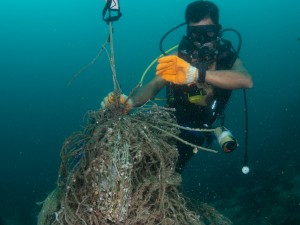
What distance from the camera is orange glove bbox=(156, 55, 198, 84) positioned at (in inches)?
146

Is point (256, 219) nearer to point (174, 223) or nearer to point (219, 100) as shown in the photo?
point (219, 100)

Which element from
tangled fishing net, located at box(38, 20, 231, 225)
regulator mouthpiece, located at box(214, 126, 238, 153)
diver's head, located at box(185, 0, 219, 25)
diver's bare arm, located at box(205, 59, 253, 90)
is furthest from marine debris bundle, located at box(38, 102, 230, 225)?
diver's head, located at box(185, 0, 219, 25)

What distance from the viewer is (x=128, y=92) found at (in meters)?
66.1

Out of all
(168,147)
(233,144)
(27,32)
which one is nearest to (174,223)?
(168,147)

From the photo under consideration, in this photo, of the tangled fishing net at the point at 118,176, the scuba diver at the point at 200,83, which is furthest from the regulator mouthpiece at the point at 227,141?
the tangled fishing net at the point at 118,176

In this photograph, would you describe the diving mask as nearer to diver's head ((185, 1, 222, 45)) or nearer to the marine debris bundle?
diver's head ((185, 1, 222, 45))

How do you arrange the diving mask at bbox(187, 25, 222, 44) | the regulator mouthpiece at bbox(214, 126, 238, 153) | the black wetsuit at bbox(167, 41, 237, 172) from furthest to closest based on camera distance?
1. the black wetsuit at bbox(167, 41, 237, 172)
2. the diving mask at bbox(187, 25, 222, 44)
3. the regulator mouthpiece at bbox(214, 126, 238, 153)

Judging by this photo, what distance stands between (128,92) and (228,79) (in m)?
62.4

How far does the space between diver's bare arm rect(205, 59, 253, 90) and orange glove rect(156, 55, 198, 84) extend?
218 mm

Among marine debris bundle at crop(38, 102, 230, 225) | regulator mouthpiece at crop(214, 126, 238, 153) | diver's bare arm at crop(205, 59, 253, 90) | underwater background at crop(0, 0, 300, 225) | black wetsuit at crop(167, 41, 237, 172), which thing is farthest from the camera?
underwater background at crop(0, 0, 300, 225)

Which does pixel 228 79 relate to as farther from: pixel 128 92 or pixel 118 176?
pixel 128 92

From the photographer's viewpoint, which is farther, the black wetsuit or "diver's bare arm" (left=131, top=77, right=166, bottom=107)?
"diver's bare arm" (left=131, top=77, right=166, bottom=107)

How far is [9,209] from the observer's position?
644 inches

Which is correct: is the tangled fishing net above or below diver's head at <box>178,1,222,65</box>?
below
